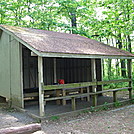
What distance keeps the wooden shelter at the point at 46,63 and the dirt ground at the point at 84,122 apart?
Answer: 0.61 metres

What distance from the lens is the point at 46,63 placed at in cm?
1134

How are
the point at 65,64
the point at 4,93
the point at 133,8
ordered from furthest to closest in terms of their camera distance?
the point at 133,8 → the point at 65,64 → the point at 4,93

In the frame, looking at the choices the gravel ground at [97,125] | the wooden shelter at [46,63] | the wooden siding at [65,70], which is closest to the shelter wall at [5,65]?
the wooden shelter at [46,63]

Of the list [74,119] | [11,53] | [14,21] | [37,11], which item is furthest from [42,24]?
[74,119]

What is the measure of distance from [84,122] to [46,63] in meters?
5.62

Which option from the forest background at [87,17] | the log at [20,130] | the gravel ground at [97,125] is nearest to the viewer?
the log at [20,130]

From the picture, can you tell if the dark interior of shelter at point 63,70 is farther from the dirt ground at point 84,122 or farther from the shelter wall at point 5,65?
the dirt ground at point 84,122

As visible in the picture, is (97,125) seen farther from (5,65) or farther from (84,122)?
(5,65)

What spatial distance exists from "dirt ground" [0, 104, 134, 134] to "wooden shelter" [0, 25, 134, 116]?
614mm

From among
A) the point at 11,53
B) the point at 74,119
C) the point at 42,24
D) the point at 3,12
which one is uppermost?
the point at 3,12

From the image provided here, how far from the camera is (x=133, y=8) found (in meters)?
16.0

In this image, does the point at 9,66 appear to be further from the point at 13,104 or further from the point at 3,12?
the point at 3,12

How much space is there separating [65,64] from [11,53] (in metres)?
4.22

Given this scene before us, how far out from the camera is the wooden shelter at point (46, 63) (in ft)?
22.4
